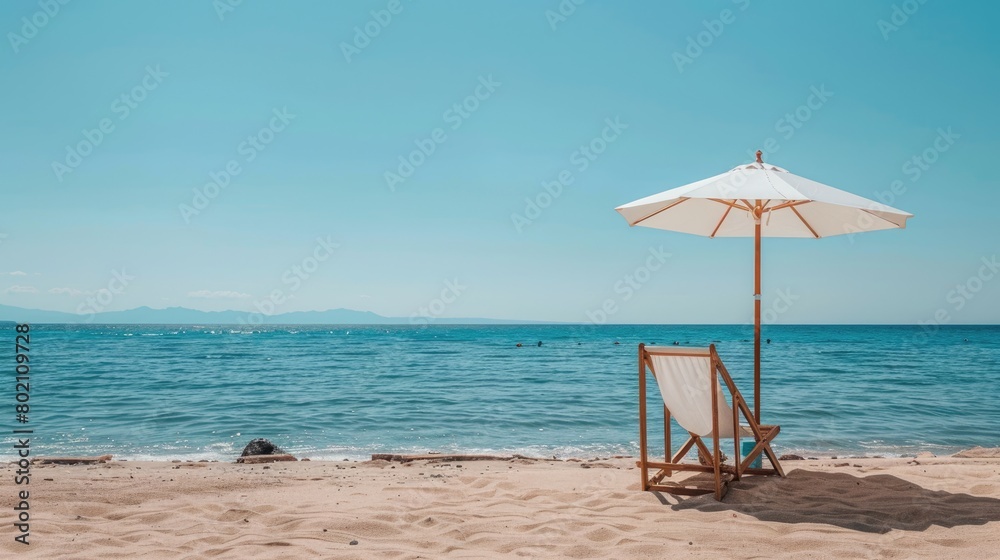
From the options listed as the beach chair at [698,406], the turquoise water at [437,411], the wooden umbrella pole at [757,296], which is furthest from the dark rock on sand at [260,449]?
the wooden umbrella pole at [757,296]

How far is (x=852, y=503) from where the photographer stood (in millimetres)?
4598

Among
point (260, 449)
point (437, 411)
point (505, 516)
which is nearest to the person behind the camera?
point (505, 516)

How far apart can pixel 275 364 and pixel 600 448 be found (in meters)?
18.9

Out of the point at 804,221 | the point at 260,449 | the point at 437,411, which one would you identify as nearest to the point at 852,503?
the point at 804,221

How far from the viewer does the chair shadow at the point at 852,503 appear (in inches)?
163

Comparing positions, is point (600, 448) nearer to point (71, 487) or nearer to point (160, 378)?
point (71, 487)

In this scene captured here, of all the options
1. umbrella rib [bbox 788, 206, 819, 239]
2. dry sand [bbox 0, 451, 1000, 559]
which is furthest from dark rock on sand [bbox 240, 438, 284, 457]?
umbrella rib [bbox 788, 206, 819, 239]

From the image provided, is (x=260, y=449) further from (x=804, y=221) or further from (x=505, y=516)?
(x=804, y=221)

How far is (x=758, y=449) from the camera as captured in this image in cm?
524

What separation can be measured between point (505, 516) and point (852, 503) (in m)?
2.50

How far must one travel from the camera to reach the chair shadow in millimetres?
4145

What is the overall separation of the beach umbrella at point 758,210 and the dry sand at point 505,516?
4.25 ft

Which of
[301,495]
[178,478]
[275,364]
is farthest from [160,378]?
[301,495]

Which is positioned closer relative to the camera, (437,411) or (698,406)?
(698,406)
